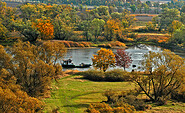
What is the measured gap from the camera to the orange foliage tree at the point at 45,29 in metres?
110

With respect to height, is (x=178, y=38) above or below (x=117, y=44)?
above

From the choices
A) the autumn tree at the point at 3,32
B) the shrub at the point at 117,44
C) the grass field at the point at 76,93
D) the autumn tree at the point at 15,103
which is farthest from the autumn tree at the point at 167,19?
the autumn tree at the point at 15,103

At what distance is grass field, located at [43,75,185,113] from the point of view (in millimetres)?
35156

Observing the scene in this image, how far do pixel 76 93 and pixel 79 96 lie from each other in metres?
1.69

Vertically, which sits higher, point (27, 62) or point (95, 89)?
point (27, 62)

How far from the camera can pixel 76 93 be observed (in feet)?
138

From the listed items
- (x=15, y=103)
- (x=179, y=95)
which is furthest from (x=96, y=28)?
(x=15, y=103)

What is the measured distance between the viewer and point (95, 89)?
147 feet

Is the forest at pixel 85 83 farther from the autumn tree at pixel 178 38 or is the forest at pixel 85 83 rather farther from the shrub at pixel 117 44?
the autumn tree at pixel 178 38

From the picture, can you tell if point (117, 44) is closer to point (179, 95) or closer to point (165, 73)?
point (179, 95)

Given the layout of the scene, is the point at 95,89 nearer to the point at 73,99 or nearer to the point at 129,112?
the point at 73,99

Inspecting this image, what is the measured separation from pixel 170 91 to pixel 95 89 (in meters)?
12.8

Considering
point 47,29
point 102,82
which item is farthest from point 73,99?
point 47,29

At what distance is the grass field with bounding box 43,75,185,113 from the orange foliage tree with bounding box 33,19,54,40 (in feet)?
196
